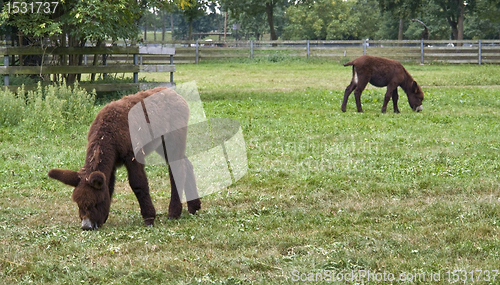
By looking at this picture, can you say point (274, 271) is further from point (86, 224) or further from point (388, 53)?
point (388, 53)

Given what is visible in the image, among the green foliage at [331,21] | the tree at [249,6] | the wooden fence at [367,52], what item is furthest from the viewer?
the green foliage at [331,21]

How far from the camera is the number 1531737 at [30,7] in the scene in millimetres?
13320

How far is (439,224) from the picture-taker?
18.4 ft

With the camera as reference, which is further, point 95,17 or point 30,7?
point 30,7

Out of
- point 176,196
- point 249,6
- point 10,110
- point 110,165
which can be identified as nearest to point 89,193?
point 110,165

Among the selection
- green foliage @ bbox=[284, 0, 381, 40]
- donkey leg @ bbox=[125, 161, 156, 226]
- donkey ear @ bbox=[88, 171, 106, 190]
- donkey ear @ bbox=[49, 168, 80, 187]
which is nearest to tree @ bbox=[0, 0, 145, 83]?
donkey leg @ bbox=[125, 161, 156, 226]

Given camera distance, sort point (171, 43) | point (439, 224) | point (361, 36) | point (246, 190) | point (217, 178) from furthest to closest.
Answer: point (361, 36) → point (171, 43) → point (217, 178) → point (246, 190) → point (439, 224)

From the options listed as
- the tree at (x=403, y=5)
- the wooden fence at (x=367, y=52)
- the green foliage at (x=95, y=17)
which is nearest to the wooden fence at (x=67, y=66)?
the green foliage at (x=95, y=17)

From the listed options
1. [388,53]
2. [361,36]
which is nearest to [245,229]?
[388,53]

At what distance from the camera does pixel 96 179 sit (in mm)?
4988

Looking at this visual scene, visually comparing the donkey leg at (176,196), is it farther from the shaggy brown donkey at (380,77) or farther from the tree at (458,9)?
the tree at (458,9)

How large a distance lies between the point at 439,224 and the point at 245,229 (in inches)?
76.9

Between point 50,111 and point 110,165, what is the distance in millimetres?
5732

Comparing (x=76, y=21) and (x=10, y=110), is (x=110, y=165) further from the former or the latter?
(x=76, y=21)
